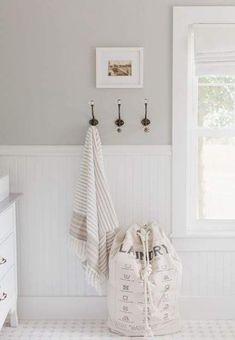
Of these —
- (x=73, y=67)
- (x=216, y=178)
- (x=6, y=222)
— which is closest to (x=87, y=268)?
(x=6, y=222)

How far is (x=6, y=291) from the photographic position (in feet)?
10.3

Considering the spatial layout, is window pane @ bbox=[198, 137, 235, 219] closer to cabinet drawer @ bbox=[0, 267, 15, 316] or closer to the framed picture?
the framed picture

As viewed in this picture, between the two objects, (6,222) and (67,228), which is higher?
(6,222)

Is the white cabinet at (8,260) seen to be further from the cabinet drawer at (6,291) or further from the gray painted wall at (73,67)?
the gray painted wall at (73,67)

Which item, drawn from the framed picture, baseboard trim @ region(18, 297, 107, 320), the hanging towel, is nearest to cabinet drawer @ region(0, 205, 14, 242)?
the hanging towel

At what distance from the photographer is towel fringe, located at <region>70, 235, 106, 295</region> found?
3.39 meters

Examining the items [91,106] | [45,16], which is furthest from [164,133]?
[45,16]

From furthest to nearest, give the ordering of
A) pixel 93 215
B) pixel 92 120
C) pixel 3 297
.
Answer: pixel 92 120 → pixel 93 215 → pixel 3 297

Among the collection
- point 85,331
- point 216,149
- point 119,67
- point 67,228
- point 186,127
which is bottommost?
point 85,331

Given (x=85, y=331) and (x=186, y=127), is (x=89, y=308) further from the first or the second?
(x=186, y=127)

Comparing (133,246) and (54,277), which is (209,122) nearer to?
(133,246)

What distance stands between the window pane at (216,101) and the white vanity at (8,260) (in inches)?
50.3

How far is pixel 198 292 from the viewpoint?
362 centimetres

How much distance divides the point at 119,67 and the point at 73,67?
0.92 feet
